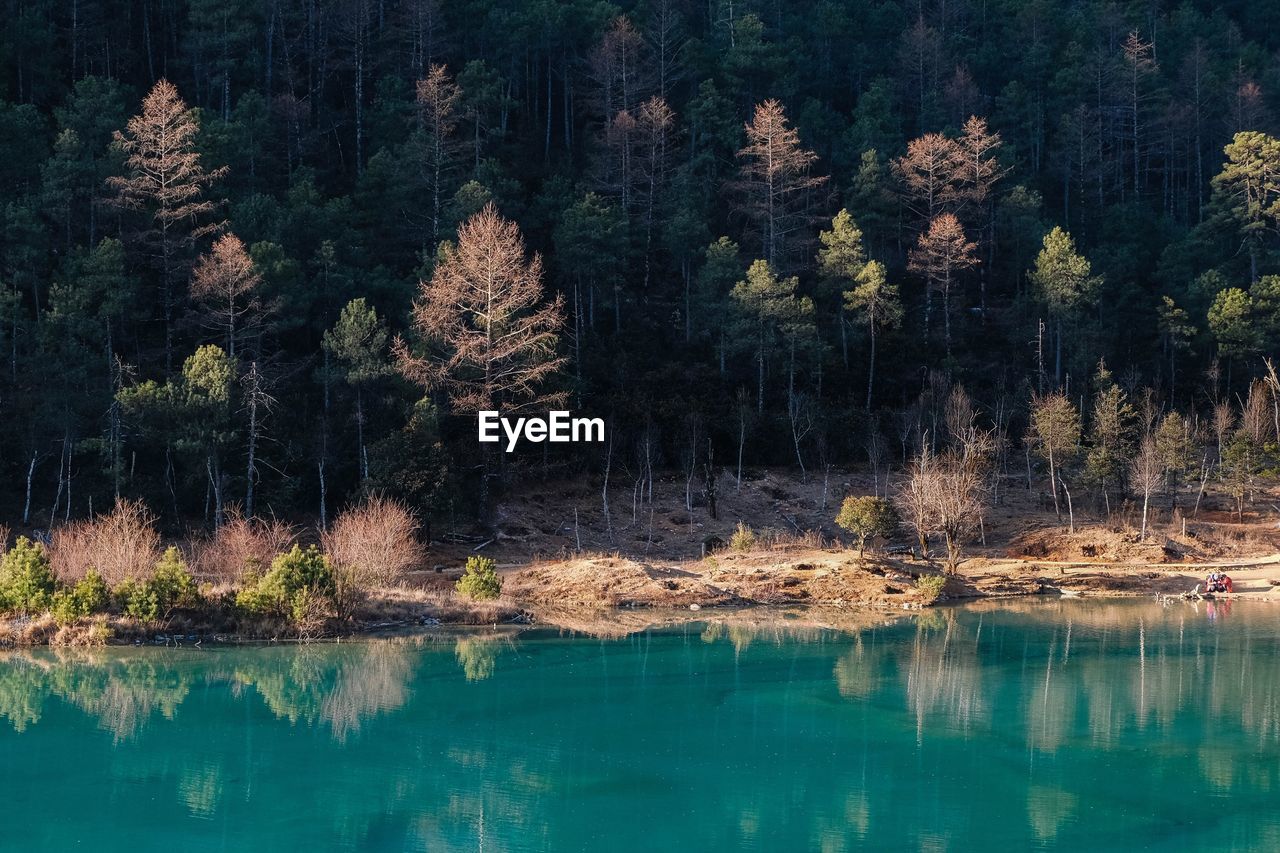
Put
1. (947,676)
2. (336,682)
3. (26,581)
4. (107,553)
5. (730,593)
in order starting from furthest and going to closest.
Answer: (730,593), (107,553), (26,581), (947,676), (336,682)

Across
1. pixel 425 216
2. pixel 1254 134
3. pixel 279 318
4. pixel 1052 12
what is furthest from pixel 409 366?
pixel 1052 12

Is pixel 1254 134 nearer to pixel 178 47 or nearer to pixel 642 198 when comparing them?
pixel 642 198

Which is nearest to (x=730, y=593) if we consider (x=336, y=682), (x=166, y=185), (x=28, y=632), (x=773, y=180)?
(x=336, y=682)

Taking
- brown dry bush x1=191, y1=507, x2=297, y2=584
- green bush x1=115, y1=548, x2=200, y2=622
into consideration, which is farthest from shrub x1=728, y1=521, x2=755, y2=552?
green bush x1=115, y1=548, x2=200, y2=622

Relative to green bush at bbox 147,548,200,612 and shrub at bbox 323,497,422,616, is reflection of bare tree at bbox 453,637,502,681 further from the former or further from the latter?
green bush at bbox 147,548,200,612

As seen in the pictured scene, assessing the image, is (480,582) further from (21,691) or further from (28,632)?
(21,691)

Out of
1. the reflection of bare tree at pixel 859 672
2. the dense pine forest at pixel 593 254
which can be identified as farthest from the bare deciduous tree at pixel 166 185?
the reflection of bare tree at pixel 859 672
